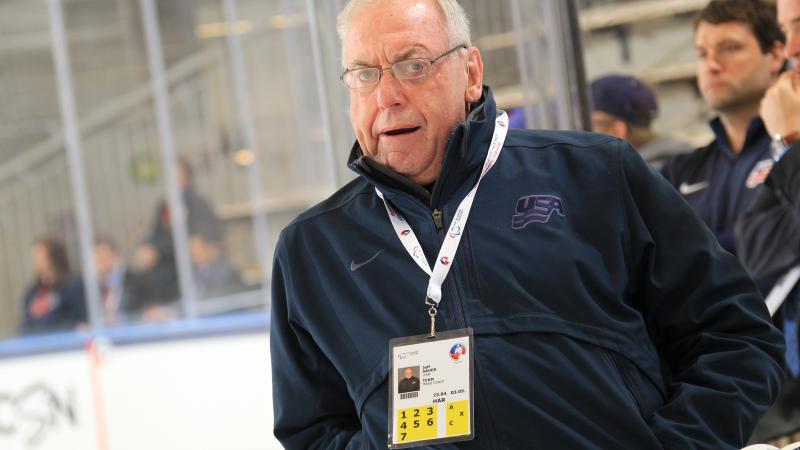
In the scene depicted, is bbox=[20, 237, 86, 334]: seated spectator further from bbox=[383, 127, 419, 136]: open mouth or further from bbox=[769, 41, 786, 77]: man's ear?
bbox=[383, 127, 419, 136]: open mouth

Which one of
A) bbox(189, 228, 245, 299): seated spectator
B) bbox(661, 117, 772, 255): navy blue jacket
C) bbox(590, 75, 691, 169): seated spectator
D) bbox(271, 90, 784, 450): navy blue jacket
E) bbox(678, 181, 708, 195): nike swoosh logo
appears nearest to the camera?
bbox(271, 90, 784, 450): navy blue jacket

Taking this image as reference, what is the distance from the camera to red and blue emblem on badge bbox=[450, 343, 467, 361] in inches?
61.7

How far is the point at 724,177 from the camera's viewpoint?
106 inches

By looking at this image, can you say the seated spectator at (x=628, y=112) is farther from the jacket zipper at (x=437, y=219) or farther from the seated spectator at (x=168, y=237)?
the seated spectator at (x=168, y=237)

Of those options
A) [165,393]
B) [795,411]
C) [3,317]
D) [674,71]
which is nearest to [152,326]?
[165,393]

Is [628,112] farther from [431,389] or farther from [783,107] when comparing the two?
[431,389]

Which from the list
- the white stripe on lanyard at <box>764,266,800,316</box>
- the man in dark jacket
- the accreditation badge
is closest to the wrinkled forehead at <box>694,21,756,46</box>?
the man in dark jacket

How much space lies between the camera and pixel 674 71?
3.03 metres

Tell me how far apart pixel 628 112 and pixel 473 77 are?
136cm

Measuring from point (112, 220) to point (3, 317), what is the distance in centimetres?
103

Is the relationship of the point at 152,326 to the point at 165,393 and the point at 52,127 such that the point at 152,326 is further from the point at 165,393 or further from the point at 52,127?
the point at 52,127

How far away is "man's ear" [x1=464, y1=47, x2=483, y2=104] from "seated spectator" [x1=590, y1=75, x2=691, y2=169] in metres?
1.28

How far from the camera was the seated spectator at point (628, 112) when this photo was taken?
119 inches

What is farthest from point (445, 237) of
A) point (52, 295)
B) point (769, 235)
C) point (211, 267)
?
point (211, 267)
